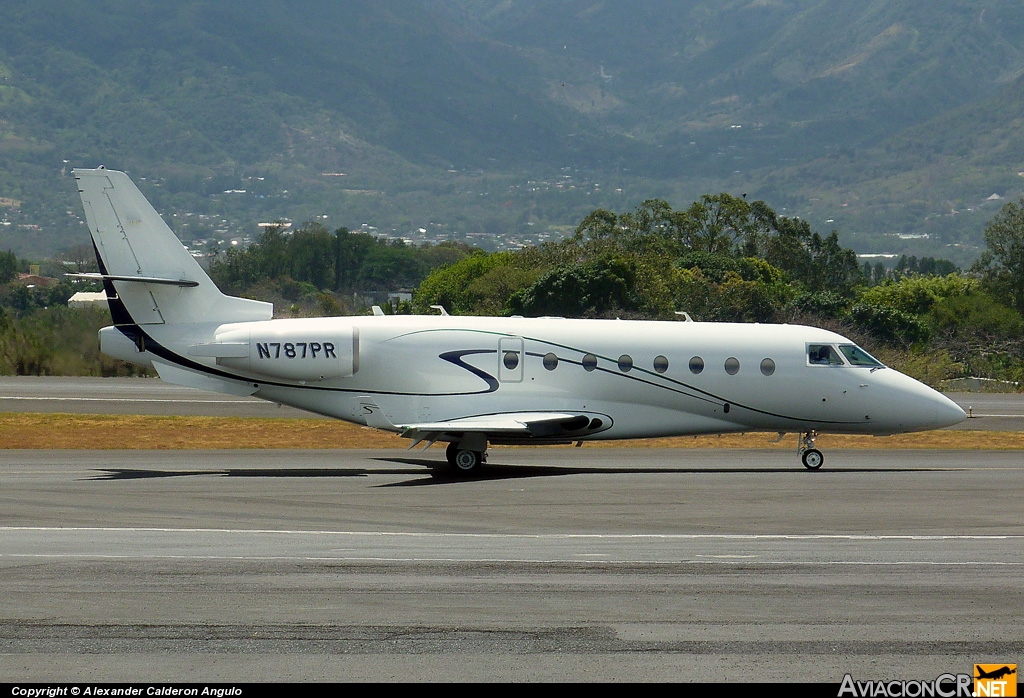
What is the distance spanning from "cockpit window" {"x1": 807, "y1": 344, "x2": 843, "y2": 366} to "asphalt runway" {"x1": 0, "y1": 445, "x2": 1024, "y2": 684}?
2.83 metres

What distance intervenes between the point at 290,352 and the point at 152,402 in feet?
56.5

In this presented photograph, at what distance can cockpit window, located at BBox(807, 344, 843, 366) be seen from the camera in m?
26.3

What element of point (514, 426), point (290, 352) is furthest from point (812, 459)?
point (290, 352)

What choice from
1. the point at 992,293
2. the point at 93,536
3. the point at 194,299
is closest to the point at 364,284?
the point at 992,293

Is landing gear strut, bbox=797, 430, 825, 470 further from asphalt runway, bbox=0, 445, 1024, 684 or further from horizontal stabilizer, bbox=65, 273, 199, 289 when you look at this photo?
horizontal stabilizer, bbox=65, 273, 199, 289

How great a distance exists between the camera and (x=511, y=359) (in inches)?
1014

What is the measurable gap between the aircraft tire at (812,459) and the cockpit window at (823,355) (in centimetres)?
194

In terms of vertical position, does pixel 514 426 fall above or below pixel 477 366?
below

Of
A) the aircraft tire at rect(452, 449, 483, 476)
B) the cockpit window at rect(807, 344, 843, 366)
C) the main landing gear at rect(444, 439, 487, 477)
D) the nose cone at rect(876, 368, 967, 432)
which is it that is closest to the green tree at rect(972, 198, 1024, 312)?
the nose cone at rect(876, 368, 967, 432)

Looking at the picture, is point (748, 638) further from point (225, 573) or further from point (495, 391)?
point (495, 391)

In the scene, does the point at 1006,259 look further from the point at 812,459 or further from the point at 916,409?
the point at 812,459

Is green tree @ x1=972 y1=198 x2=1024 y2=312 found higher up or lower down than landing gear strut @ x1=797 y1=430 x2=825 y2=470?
higher up

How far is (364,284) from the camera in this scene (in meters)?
152

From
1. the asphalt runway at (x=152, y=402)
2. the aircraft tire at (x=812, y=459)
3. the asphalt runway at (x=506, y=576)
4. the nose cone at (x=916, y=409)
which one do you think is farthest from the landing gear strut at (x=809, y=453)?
the asphalt runway at (x=152, y=402)
